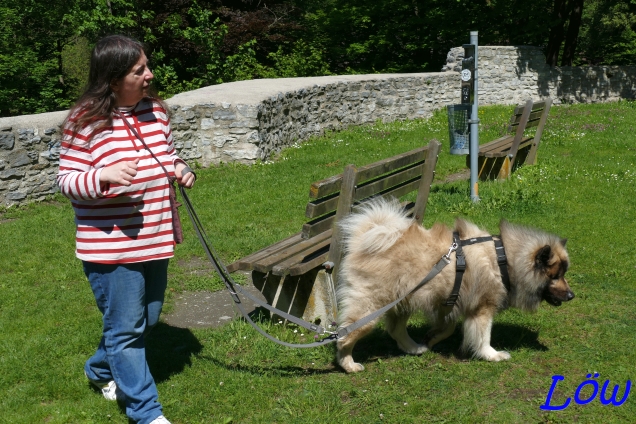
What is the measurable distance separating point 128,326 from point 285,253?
1.65 m

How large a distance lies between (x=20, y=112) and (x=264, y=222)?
22.0m

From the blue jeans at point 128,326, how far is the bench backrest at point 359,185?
4.29 feet

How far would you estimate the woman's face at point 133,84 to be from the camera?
3561mm

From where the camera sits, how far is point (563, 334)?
496cm

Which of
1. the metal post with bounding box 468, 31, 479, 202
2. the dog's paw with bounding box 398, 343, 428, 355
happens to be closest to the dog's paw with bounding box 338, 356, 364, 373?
the dog's paw with bounding box 398, 343, 428, 355

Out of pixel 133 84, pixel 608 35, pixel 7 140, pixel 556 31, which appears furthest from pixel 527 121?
pixel 608 35

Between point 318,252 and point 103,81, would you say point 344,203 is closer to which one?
point 318,252

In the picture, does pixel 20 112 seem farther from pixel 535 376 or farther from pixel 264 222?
pixel 535 376

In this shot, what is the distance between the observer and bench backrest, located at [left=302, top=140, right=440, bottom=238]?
464 centimetres

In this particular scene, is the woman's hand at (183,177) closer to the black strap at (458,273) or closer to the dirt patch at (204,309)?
the black strap at (458,273)

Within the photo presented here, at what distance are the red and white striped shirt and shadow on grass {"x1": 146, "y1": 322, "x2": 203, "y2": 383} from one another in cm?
130

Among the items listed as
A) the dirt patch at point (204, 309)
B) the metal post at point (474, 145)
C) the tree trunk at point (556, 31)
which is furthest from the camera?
the tree trunk at point (556, 31)

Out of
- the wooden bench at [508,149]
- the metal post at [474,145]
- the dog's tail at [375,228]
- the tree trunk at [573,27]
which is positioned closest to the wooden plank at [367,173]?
the dog's tail at [375,228]

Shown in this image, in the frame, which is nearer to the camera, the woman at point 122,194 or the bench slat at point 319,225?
the woman at point 122,194
